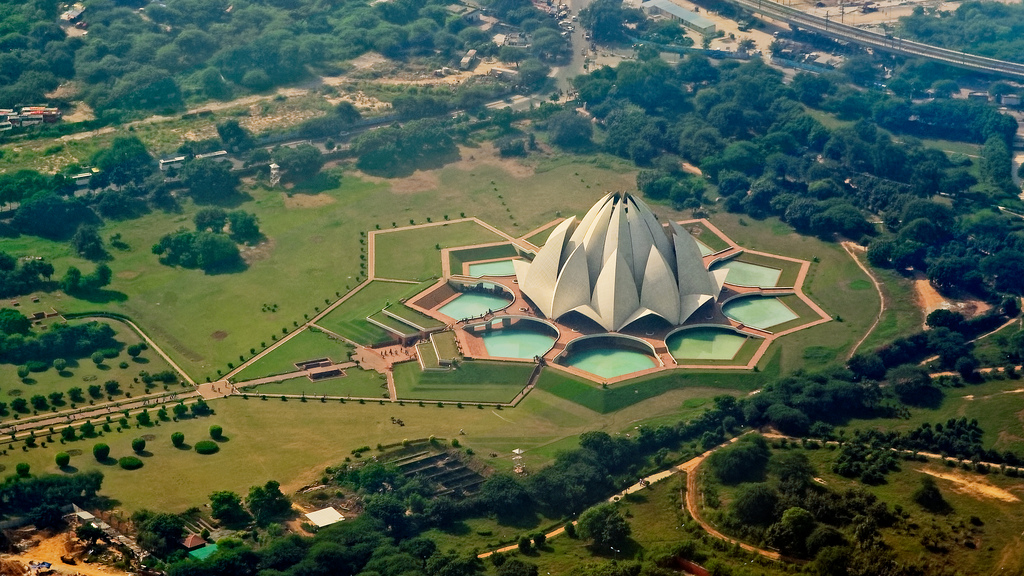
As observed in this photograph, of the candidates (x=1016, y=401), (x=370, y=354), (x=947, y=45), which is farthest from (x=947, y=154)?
(x=370, y=354)

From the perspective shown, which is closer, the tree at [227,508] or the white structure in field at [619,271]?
the tree at [227,508]

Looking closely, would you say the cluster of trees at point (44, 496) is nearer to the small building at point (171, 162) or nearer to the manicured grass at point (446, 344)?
the manicured grass at point (446, 344)

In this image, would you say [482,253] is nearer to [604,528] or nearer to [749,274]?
[749,274]

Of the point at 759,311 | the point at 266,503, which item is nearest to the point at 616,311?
the point at 759,311

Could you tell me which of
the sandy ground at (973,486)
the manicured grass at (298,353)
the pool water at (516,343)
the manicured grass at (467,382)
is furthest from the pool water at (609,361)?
the sandy ground at (973,486)

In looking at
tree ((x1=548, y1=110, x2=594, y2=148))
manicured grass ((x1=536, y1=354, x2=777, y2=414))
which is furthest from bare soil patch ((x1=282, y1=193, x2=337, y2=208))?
manicured grass ((x1=536, y1=354, x2=777, y2=414))
